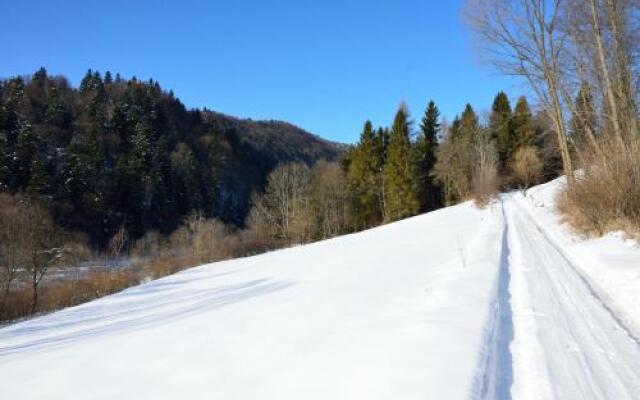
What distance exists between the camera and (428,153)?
4553 centimetres

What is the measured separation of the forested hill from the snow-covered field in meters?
55.4

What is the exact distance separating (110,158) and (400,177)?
5236cm

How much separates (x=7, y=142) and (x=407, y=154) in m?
54.2

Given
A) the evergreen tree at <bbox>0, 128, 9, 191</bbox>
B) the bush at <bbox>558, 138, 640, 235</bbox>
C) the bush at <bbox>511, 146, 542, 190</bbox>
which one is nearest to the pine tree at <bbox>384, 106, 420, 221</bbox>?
the bush at <bbox>511, 146, 542, 190</bbox>

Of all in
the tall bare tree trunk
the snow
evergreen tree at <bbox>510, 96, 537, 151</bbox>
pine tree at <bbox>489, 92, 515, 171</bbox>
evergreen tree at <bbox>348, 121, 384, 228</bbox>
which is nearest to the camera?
the snow

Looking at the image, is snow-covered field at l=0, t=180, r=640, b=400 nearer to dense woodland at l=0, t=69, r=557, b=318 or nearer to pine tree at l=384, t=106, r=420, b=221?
dense woodland at l=0, t=69, r=557, b=318

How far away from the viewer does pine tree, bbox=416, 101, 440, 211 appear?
44.0 meters

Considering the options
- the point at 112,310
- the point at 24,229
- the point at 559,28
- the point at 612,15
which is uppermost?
the point at 559,28

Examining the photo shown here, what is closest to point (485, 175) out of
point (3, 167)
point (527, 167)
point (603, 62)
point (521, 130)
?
point (527, 167)

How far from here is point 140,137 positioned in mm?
72125

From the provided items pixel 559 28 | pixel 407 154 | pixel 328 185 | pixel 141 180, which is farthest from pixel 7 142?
pixel 559 28

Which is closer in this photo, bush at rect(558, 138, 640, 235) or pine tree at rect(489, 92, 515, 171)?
bush at rect(558, 138, 640, 235)

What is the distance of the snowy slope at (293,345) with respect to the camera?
10.6ft

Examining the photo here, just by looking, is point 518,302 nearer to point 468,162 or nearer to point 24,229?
point 24,229
